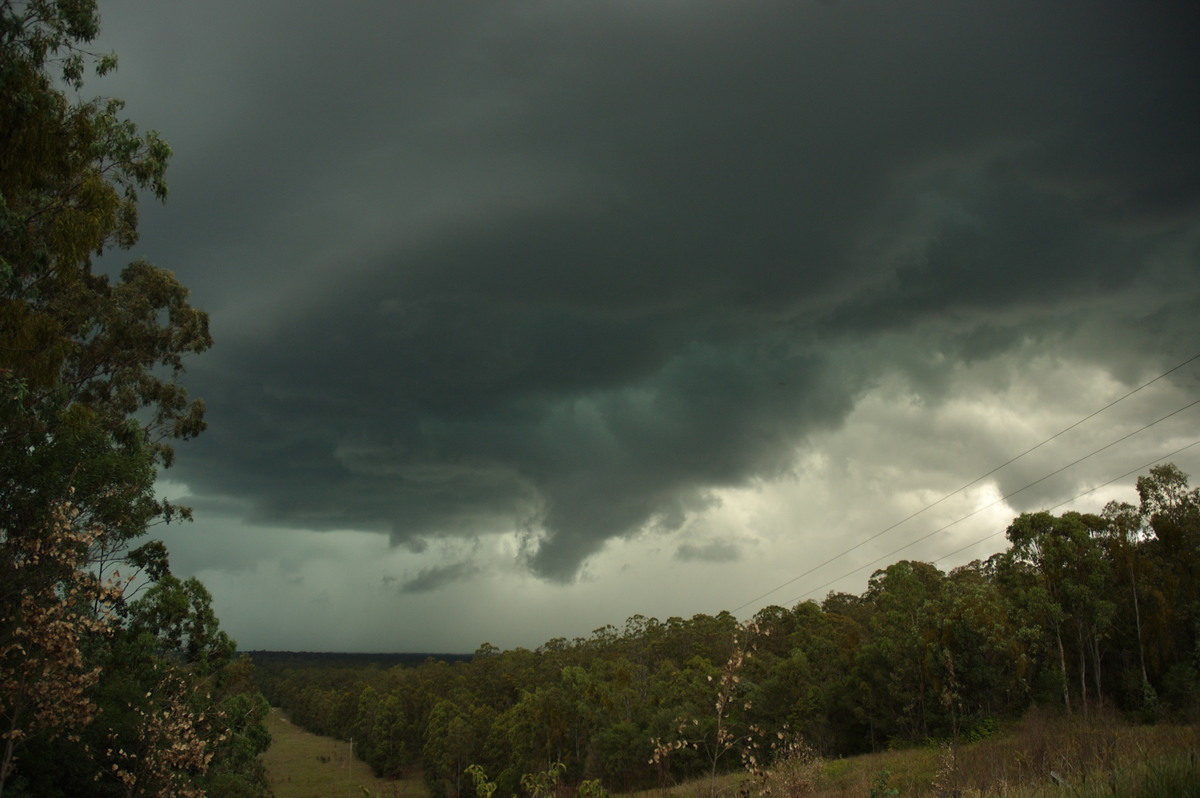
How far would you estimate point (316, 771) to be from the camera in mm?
94688

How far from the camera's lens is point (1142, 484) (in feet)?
150

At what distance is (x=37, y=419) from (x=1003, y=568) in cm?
5386

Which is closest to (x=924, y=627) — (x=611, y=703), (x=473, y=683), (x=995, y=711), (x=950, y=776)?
(x=995, y=711)

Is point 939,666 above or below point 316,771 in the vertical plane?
above

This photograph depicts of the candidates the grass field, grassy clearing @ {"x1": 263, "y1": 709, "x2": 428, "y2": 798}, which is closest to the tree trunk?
the grass field

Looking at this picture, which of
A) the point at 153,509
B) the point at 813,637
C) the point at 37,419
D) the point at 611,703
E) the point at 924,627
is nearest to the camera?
the point at 37,419

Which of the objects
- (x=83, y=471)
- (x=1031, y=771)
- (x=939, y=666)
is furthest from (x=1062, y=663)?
(x=83, y=471)

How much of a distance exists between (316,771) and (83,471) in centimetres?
8767

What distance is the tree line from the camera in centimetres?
1102

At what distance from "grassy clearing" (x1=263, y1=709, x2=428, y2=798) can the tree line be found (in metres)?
42.7

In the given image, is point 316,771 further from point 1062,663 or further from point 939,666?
point 1062,663

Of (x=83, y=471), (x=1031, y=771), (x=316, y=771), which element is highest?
(x=83, y=471)

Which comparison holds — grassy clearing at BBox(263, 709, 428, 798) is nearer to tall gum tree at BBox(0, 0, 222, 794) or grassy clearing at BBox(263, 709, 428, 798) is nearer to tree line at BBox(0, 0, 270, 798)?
tree line at BBox(0, 0, 270, 798)

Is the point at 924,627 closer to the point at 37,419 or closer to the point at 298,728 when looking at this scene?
the point at 37,419
